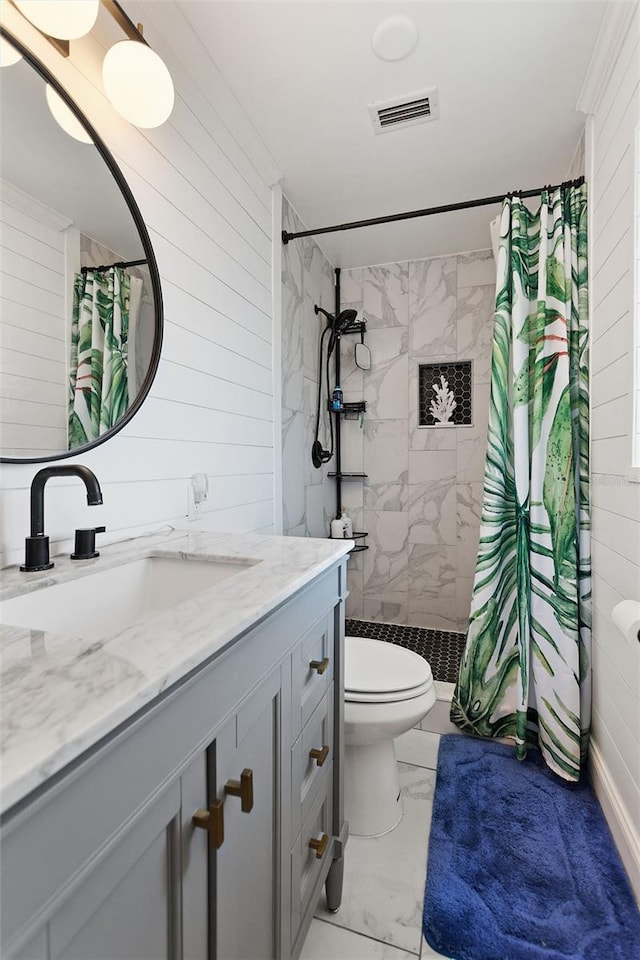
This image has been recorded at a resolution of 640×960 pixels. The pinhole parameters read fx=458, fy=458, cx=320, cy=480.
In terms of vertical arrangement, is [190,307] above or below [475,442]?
above

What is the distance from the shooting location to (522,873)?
4.16ft

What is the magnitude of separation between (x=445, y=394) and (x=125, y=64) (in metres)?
2.33

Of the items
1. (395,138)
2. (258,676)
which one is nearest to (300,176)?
(395,138)

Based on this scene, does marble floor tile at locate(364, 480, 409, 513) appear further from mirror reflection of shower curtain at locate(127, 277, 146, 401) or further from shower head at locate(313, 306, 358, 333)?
mirror reflection of shower curtain at locate(127, 277, 146, 401)

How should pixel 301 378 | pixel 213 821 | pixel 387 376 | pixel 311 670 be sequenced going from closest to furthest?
pixel 213 821 → pixel 311 670 → pixel 301 378 → pixel 387 376

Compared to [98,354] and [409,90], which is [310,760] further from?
[409,90]

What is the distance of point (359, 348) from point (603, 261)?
162 centimetres

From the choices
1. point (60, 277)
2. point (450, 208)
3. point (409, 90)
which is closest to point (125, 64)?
point (60, 277)

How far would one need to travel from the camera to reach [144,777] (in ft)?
1.55

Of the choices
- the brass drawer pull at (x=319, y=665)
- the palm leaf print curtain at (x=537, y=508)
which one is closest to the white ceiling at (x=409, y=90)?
Result: the palm leaf print curtain at (x=537, y=508)

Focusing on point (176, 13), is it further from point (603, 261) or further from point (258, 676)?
point (258, 676)

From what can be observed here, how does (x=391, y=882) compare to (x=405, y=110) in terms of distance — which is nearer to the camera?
(x=391, y=882)

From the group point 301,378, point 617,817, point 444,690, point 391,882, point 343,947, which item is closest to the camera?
point 343,947

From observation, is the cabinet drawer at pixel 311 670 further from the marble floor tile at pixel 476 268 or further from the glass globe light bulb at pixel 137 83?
the marble floor tile at pixel 476 268
